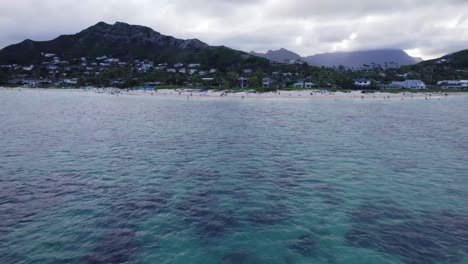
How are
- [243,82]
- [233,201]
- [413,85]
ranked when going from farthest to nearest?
[413,85] < [243,82] < [233,201]

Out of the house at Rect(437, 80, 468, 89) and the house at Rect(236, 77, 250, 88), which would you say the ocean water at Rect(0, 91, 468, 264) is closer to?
the house at Rect(236, 77, 250, 88)

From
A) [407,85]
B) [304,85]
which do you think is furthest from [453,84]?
[304,85]

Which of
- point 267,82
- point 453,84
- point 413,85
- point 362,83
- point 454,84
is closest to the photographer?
point 267,82

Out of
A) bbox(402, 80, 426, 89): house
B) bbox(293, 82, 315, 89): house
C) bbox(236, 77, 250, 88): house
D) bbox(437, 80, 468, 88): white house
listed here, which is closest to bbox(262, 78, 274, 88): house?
bbox(236, 77, 250, 88): house

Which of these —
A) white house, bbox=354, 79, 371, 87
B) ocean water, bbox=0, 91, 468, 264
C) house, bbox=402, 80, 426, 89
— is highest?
white house, bbox=354, 79, 371, 87

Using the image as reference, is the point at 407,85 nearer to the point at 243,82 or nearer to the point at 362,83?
the point at 362,83

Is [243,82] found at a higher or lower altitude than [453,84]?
higher

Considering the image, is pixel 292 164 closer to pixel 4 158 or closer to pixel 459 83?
pixel 4 158

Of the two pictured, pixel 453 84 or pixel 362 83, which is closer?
pixel 362 83

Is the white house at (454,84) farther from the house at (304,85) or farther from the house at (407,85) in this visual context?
the house at (304,85)
